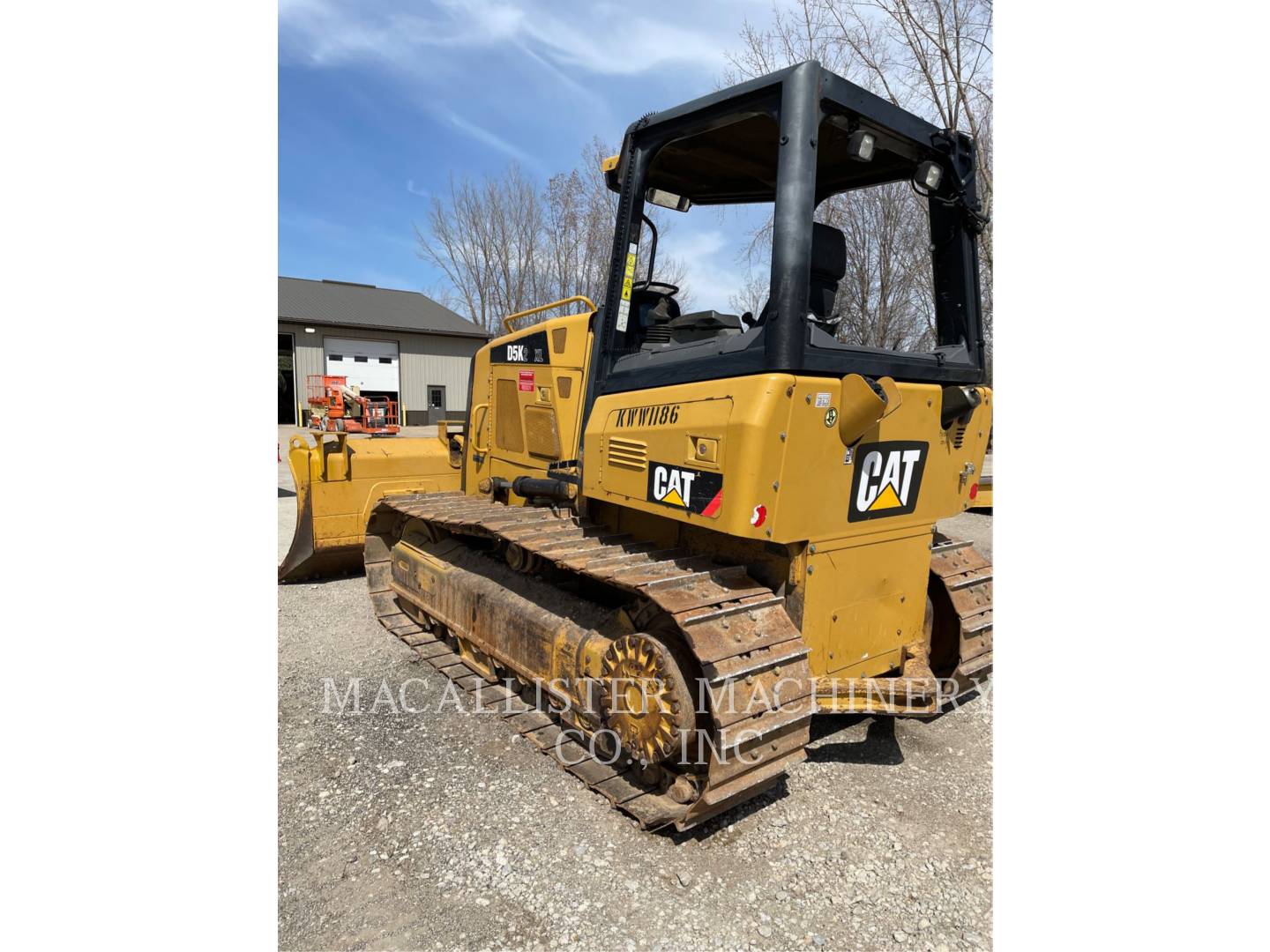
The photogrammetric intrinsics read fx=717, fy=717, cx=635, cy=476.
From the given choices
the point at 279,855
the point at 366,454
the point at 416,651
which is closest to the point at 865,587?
the point at 279,855

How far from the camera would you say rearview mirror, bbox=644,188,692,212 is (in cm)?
433

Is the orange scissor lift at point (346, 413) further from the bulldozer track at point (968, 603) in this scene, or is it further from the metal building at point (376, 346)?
the bulldozer track at point (968, 603)

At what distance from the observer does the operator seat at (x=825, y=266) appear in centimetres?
331

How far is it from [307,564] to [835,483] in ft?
17.0

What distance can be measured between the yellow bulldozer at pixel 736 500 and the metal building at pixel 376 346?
26932mm

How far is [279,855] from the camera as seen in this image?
2873mm

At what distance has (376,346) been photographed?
30.3m

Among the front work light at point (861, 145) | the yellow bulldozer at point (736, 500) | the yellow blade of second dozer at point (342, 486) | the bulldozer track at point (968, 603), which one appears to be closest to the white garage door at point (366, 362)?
the yellow blade of second dozer at point (342, 486)

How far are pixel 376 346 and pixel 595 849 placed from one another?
3019 cm

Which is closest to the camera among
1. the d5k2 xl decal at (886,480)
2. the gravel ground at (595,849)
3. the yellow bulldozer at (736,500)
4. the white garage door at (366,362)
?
the gravel ground at (595,849)

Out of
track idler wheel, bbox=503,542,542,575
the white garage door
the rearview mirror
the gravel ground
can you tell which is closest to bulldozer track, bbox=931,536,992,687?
the gravel ground

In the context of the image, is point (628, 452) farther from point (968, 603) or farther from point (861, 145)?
point (968, 603)

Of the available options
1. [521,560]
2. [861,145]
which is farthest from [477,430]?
[861,145]

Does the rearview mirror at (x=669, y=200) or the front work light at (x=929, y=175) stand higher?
the rearview mirror at (x=669, y=200)
